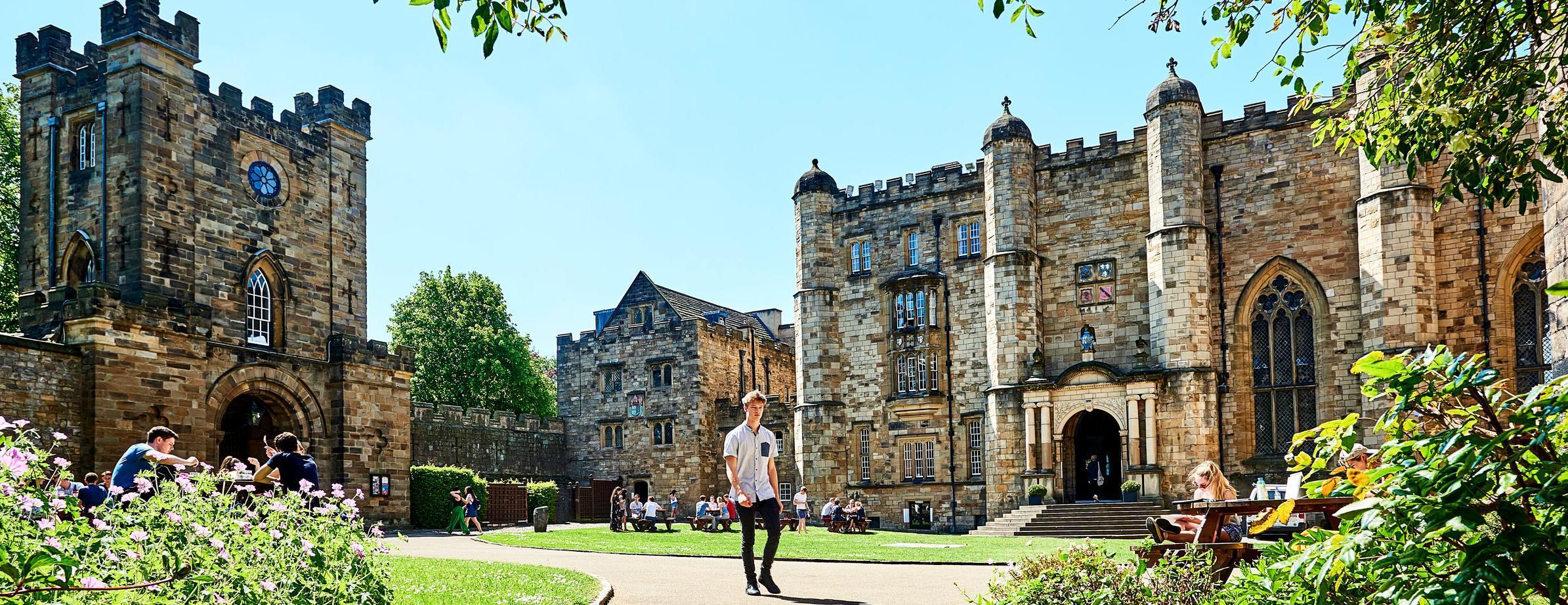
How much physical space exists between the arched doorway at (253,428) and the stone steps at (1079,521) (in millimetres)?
18829

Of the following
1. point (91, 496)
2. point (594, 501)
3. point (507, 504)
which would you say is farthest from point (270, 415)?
point (594, 501)

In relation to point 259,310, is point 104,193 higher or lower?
higher

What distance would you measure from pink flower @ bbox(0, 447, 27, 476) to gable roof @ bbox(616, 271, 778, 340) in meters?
45.0

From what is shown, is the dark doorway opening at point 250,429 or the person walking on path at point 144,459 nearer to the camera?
the person walking on path at point 144,459

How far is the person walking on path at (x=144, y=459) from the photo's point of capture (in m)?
8.81

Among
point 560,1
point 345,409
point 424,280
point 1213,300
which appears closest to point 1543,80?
point 560,1

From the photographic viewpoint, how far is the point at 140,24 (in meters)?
26.2

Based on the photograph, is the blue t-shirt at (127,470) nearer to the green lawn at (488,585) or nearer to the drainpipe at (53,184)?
the green lawn at (488,585)

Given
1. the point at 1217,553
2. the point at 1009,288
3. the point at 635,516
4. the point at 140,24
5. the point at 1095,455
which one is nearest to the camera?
the point at 1217,553

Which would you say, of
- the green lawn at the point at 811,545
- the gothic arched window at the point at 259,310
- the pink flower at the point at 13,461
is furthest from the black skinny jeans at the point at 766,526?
the gothic arched window at the point at 259,310

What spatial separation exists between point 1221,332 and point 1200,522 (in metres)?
24.9

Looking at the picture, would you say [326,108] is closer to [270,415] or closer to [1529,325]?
[270,415]

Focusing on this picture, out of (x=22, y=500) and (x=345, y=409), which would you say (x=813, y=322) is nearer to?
(x=345, y=409)

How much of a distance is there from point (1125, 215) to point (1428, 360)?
32072mm
